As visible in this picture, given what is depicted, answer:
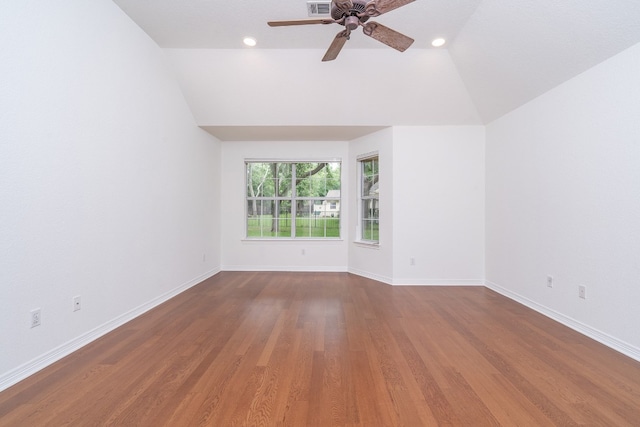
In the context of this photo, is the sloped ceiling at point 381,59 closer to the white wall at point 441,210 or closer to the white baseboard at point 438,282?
the white wall at point 441,210

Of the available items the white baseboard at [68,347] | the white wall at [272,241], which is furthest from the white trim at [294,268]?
the white baseboard at [68,347]

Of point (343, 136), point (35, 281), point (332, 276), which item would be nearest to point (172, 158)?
point (35, 281)

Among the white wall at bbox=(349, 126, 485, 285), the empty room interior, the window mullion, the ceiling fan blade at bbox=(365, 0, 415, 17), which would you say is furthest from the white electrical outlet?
the white wall at bbox=(349, 126, 485, 285)

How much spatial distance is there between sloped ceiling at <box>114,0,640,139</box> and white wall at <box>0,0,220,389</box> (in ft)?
1.89

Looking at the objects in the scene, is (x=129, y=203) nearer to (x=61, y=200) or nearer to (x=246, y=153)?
A: (x=61, y=200)

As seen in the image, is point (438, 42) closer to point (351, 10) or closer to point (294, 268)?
point (351, 10)

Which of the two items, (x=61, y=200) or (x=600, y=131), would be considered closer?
(x=61, y=200)

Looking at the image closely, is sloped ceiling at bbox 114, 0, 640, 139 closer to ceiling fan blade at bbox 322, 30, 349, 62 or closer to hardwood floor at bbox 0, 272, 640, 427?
ceiling fan blade at bbox 322, 30, 349, 62

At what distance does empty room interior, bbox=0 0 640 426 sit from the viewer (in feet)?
5.63

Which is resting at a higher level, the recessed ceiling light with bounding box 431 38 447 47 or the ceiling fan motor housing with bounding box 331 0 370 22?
the recessed ceiling light with bounding box 431 38 447 47

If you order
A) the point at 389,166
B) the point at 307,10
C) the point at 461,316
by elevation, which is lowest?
the point at 461,316

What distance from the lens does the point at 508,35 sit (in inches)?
104

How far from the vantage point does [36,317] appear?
1.90m

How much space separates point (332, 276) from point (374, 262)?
2.48ft
